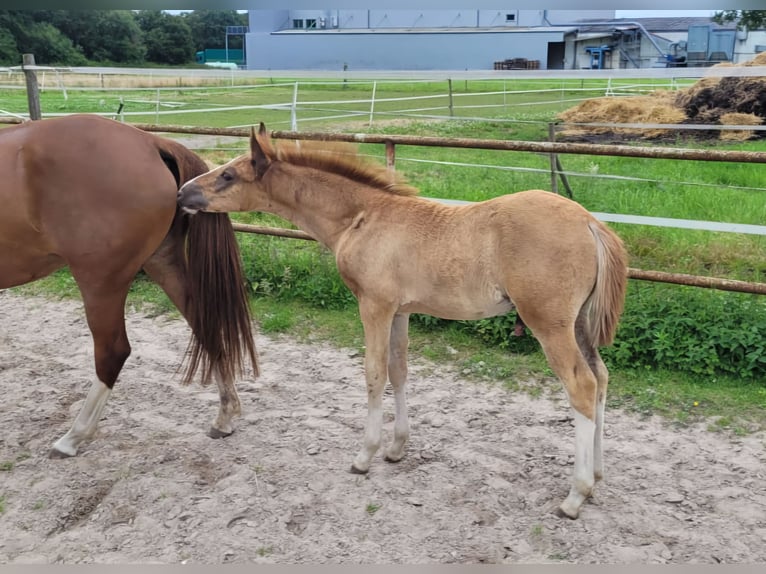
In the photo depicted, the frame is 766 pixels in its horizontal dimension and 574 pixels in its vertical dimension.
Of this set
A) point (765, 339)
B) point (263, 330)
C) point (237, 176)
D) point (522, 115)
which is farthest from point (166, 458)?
point (522, 115)

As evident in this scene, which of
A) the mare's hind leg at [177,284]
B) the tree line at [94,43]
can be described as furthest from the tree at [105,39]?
the mare's hind leg at [177,284]

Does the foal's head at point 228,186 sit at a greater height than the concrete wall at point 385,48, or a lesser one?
lesser

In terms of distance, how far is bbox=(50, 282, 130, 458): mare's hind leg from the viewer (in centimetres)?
321

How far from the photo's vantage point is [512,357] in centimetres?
427

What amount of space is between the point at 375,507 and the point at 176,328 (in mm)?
2689

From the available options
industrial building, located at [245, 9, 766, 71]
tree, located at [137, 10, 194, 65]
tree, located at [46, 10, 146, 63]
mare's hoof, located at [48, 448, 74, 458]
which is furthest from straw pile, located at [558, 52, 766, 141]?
mare's hoof, located at [48, 448, 74, 458]

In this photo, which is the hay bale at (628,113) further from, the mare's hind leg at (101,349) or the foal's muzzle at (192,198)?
the mare's hind leg at (101,349)

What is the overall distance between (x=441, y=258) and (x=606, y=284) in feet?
2.27

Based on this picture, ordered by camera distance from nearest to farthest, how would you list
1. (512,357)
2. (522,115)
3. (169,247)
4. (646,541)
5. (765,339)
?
(646,541)
(169,247)
(765,339)
(512,357)
(522,115)

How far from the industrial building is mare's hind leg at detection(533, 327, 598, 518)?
1215mm

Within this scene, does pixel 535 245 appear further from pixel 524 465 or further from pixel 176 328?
pixel 176 328

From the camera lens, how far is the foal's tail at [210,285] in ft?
11.2

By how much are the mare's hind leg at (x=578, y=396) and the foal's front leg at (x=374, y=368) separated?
2.28ft

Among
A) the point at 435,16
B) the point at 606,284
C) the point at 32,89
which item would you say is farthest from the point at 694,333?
the point at 32,89
